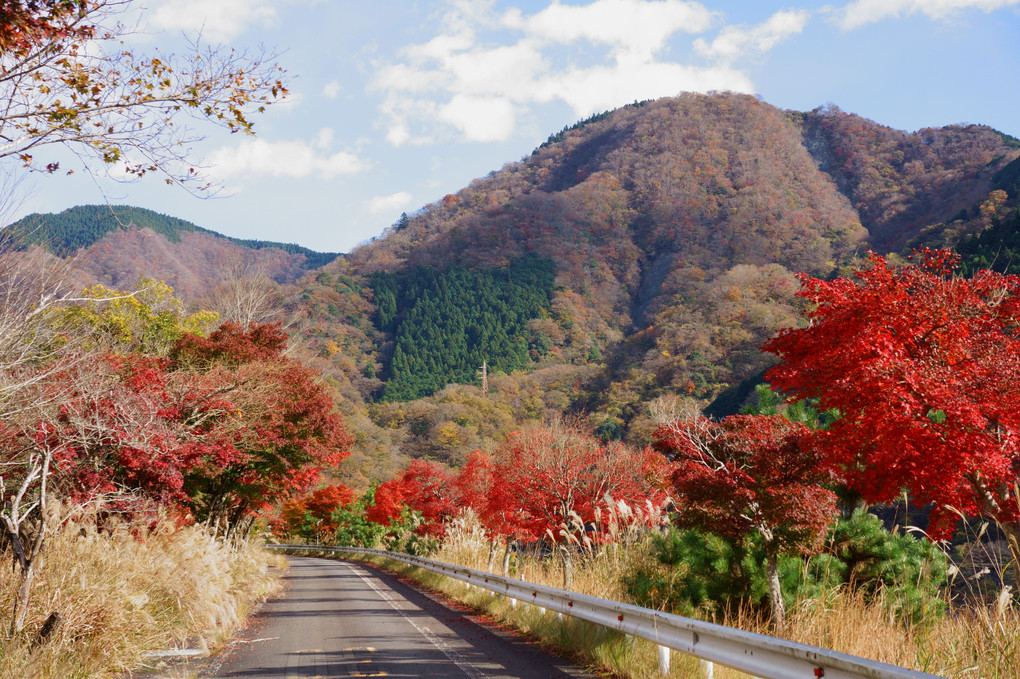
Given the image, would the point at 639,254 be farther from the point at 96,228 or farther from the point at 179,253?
the point at 96,228

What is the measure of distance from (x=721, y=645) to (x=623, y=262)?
4834 inches

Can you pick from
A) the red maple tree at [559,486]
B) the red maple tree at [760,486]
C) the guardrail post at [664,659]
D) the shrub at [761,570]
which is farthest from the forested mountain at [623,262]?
the guardrail post at [664,659]

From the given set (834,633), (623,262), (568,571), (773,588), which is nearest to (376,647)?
(568,571)

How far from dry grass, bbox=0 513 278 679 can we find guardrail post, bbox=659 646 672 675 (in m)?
5.04

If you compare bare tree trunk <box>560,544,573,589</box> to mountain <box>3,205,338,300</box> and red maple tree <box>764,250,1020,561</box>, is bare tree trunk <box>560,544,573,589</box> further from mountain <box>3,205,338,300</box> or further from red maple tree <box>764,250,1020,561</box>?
mountain <box>3,205,338,300</box>

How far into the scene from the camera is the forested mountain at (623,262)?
6956cm

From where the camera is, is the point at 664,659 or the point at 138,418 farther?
the point at 138,418

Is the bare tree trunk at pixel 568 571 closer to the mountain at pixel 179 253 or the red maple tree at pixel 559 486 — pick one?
the red maple tree at pixel 559 486

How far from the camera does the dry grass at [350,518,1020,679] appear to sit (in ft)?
15.6

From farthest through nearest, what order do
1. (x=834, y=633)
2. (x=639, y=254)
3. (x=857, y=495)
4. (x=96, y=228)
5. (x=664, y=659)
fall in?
1. (x=639, y=254)
2. (x=96, y=228)
3. (x=857, y=495)
4. (x=664, y=659)
5. (x=834, y=633)

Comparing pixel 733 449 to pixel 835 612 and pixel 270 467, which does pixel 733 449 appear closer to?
pixel 835 612

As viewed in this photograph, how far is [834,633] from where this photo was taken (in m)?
5.83

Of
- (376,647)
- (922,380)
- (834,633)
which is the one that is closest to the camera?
(834,633)

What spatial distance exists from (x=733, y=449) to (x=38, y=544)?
780cm
